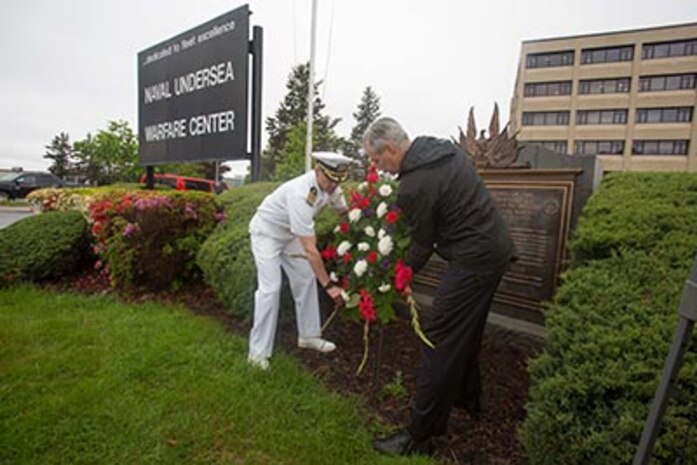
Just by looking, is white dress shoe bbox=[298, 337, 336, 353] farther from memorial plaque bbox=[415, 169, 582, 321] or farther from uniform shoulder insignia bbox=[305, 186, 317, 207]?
memorial plaque bbox=[415, 169, 582, 321]

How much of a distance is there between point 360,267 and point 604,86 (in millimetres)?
46983

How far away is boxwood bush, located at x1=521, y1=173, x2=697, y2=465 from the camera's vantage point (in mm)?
1542

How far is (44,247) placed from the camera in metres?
5.95

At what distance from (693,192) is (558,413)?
2587mm

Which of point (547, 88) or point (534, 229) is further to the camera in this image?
point (547, 88)

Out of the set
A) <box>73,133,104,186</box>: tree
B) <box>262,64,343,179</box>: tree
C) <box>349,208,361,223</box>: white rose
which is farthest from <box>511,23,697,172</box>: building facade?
<box>349,208,361,223</box>: white rose

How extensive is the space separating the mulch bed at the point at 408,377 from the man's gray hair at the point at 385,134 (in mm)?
1445

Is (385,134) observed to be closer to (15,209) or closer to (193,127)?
(193,127)

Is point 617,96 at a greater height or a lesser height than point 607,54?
lesser

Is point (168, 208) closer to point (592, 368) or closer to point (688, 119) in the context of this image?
point (592, 368)

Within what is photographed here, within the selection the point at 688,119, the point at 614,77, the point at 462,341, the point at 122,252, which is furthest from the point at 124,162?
the point at 688,119

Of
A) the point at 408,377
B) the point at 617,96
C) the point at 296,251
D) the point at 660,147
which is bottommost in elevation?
the point at 408,377

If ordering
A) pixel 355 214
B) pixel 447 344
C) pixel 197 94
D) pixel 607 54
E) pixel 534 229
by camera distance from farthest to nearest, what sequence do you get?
1. pixel 607 54
2. pixel 197 94
3. pixel 534 229
4. pixel 355 214
5. pixel 447 344

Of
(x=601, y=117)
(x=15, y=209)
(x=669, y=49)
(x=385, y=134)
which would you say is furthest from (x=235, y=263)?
(x=669, y=49)
